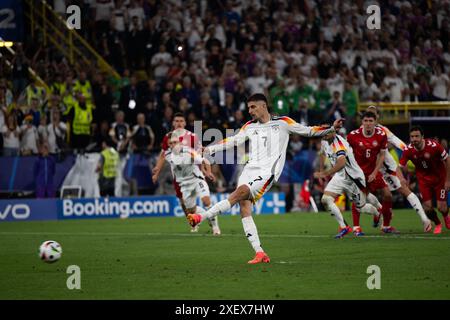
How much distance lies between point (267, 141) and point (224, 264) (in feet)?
6.20

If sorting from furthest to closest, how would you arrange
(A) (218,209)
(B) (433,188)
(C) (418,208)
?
(B) (433,188), (C) (418,208), (A) (218,209)

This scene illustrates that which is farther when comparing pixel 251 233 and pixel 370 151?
pixel 370 151

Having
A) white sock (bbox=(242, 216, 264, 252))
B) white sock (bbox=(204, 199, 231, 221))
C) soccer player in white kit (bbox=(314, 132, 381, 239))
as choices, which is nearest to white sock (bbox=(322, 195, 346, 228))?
soccer player in white kit (bbox=(314, 132, 381, 239))

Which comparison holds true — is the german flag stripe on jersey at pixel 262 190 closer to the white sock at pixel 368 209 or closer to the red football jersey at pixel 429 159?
the white sock at pixel 368 209

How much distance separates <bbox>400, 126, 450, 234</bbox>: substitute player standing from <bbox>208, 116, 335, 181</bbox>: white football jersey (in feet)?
18.6

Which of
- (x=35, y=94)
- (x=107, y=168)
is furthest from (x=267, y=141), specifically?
(x=35, y=94)

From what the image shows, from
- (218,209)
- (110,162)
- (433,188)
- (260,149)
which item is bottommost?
(218,209)

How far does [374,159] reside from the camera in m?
18.9

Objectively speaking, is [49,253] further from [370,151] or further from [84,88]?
[84,88]

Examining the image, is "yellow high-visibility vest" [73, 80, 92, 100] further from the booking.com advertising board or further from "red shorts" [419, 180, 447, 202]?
"red shorts" [419, 180, 447, 202]

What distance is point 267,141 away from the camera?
1369 centimetres

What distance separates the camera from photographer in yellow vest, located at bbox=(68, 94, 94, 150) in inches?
1027
